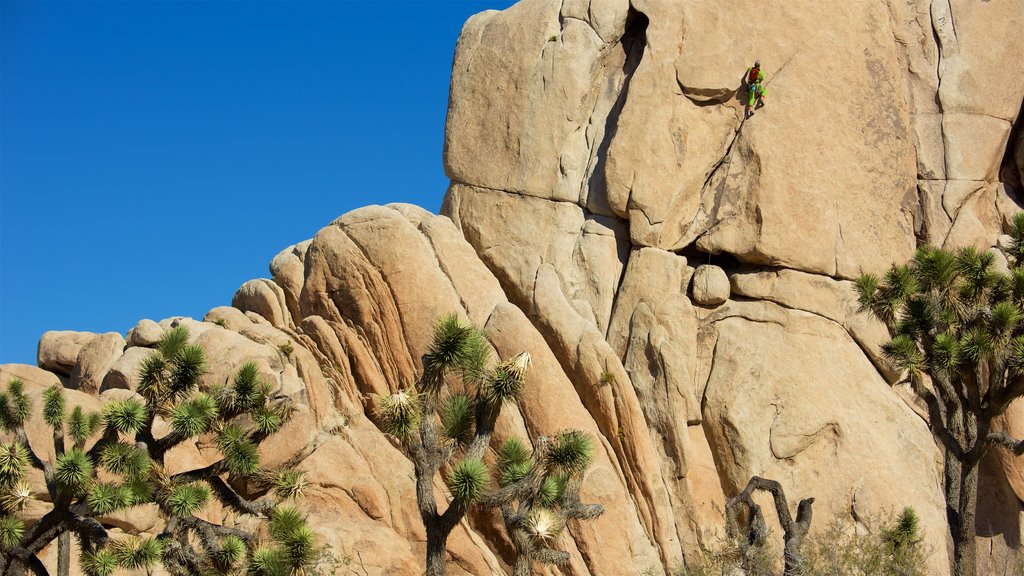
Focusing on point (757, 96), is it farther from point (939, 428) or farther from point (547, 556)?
point (547, 556)

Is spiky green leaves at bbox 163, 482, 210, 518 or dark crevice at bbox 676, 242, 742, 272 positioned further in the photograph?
dark crevice at bbox 676, 242, 742, 272

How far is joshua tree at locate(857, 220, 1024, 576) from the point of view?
67.9 ft

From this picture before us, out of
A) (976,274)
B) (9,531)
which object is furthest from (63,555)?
(976,274)

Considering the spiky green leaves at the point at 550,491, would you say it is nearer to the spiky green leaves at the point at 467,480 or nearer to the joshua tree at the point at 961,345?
the spiky green leaves at the point at 467,480

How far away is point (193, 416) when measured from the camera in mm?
18922

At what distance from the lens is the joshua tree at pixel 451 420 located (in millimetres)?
17484

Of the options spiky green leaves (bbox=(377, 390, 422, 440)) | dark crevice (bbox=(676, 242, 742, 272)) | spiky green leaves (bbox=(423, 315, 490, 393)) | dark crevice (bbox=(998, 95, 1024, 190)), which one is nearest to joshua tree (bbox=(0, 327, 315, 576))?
spiky green leaves (bbox=(377, 390, 422, 440))

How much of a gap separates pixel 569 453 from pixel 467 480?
1724 millimetres

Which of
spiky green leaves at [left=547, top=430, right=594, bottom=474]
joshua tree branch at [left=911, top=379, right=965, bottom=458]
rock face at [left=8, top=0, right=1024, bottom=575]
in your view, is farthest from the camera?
rock face at [left=8, top=0, right=1024, bottom=575]

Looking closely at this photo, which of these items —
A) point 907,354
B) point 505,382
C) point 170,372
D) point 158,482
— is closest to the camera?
point 505,382

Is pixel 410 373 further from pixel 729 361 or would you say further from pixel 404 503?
pixel 729 361

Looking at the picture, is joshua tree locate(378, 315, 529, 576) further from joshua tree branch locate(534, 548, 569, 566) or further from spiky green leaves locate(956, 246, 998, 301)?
spiky green leaves locate(956, 246, 998, 301)

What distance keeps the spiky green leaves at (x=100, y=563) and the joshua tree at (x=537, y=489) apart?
6.02 metres

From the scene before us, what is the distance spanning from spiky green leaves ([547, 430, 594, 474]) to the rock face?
6.05 meters
